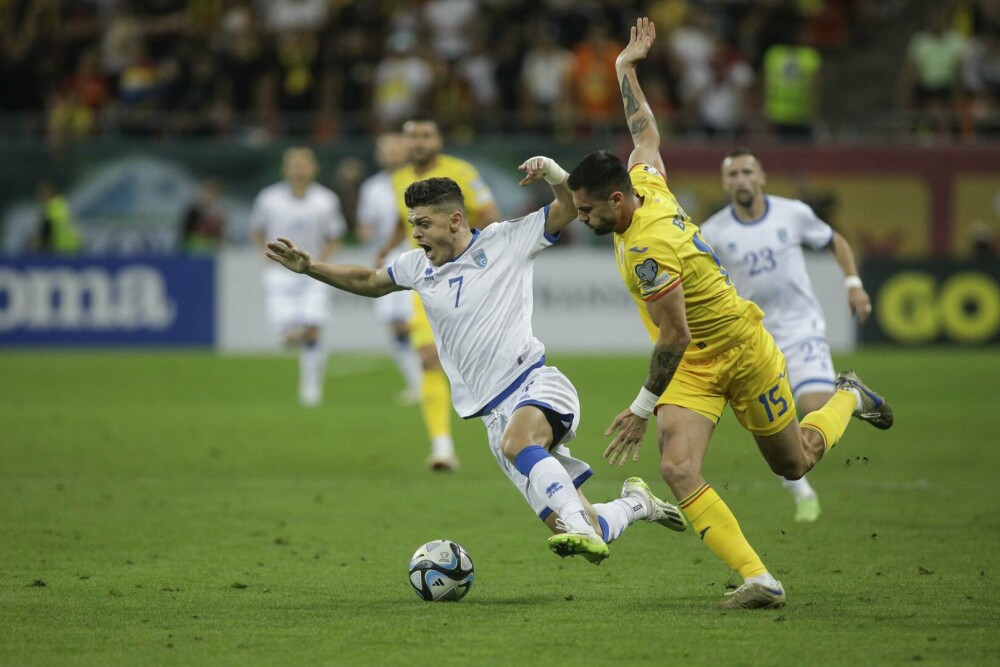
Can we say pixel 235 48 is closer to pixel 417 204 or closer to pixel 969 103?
pixel 969 103

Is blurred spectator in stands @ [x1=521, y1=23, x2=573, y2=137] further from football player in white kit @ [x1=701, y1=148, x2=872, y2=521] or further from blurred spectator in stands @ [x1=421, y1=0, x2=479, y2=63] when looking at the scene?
football player in white kit @ [x1=701, y1=148, x2=872, y2=521]

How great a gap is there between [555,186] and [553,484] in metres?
1.48

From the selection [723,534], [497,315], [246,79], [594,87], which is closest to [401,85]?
[246,79]

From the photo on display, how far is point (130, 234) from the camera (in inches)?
959

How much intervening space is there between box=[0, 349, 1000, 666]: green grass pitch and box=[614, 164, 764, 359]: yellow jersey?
1.28 meters

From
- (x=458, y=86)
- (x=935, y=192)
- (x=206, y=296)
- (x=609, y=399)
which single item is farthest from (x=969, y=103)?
(x=206, y=296)

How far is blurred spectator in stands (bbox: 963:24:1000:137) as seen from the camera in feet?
79.9

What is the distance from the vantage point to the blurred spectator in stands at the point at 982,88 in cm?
2436

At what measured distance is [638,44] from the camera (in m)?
7.91

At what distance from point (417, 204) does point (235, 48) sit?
62.5ft

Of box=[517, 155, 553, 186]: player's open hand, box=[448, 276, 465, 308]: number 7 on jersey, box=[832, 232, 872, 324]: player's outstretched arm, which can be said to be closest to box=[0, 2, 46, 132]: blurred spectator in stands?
box=[832, 232, 872, 324]: player's outstretched arm

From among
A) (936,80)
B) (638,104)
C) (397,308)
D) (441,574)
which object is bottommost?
(441,574)

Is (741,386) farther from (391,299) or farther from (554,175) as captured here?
(391,299)

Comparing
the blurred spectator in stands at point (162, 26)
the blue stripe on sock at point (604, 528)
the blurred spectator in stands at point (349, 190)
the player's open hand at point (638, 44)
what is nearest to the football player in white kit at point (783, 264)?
the player's open hand at point (638, 44)
